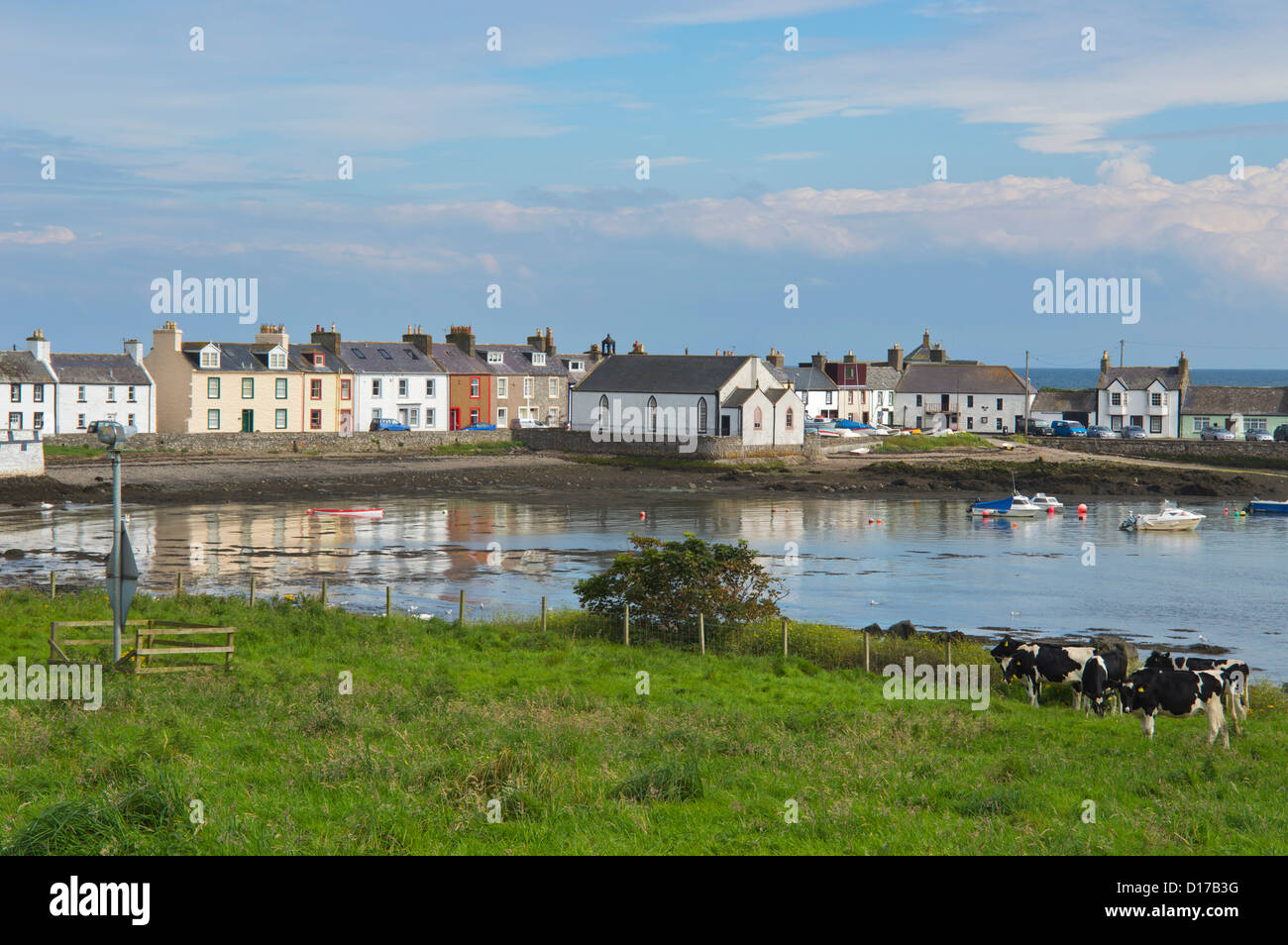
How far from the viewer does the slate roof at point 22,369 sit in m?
72.7

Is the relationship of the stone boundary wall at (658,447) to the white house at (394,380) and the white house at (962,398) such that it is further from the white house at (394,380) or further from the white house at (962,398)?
the white house at (962,398)

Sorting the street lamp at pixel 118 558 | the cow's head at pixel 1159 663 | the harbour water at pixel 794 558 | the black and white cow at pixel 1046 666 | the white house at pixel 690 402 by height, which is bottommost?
the harbour water at pixel 794 558

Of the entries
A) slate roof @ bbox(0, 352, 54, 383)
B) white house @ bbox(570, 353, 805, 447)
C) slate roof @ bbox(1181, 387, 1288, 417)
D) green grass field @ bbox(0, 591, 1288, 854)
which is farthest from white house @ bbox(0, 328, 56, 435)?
slate roof @ bbox(1181, 387, 1288, 417)

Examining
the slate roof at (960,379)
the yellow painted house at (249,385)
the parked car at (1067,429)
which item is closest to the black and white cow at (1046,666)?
the yellow painted house at (249,385)

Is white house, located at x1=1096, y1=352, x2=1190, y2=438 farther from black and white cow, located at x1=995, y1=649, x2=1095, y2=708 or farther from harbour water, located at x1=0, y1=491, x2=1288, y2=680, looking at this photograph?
black and white cow, located at x1=995, y1=649, x2=1095, y2=708

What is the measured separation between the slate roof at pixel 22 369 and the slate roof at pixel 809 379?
67.0 meters

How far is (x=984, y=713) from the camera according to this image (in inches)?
736

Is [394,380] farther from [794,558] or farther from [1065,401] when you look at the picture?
[1065,401]

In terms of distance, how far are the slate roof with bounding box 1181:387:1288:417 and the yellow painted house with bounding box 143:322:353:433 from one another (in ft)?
243

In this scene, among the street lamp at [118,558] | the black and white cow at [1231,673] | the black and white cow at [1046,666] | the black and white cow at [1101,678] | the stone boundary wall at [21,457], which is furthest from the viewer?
the stone boundary wall at [21,457]

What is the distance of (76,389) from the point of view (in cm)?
7612

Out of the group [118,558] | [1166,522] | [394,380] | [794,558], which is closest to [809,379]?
[394,380]
